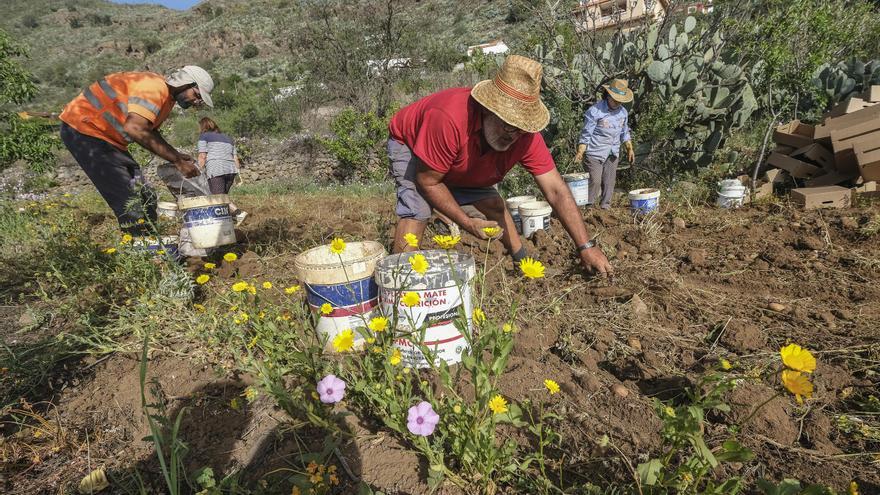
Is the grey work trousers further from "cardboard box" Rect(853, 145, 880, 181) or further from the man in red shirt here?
the man in red shirt

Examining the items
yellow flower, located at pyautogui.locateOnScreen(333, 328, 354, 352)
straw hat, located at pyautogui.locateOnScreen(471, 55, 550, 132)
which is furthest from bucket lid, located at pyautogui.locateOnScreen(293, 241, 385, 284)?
straw hat, located at pyautogui.locateOnScreen(471, 55, 550, 132)

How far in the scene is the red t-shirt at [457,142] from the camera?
2.26 meters

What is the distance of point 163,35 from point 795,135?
6603cm

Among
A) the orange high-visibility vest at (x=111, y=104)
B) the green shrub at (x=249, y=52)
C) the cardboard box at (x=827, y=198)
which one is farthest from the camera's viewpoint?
the green shrub at (x=249, y=52)

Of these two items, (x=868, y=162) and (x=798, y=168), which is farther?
(x=798, y=168)

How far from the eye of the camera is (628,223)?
165 inches

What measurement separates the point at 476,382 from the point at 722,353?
1.43m

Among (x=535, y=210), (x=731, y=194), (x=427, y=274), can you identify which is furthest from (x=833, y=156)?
(x=427, y=274)

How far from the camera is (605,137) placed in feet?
16.5

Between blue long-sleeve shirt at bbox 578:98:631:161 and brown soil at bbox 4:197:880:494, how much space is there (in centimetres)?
199

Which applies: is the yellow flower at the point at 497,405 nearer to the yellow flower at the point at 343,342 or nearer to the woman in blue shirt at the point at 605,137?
the yellow flower at the point at 343,342

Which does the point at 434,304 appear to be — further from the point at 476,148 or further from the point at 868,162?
the point at 868,162

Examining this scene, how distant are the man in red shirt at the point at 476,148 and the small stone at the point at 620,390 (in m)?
0.81

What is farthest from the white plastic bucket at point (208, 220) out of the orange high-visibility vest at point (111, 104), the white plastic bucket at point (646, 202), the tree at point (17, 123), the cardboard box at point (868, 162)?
the cardboard box at point (868, 162)
